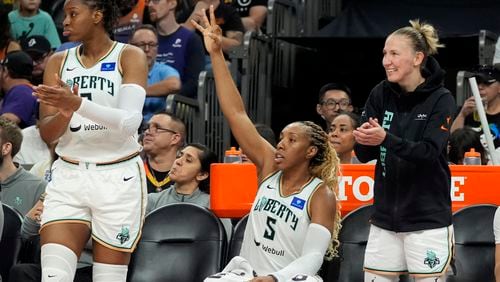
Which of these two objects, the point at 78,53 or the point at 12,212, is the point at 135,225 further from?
the point at 12,212

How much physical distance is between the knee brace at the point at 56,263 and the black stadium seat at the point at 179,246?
1.60m

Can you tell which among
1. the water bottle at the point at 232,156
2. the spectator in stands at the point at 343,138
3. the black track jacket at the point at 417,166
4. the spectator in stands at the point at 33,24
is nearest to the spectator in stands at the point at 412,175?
the black track jacket at the point at 417,166

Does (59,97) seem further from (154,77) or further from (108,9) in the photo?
(154,77)

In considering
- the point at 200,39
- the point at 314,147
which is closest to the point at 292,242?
the point at 314,147

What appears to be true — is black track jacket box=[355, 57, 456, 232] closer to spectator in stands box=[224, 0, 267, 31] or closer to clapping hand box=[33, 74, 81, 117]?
clapping hand box=[33, 74, 81, 117]

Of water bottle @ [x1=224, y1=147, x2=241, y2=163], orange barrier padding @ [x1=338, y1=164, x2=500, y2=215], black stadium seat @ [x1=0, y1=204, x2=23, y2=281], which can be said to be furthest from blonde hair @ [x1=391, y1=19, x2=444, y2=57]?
black stadium seat @ [x1=0, y1=204, x2=23, y2=281]

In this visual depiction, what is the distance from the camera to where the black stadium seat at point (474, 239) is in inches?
263

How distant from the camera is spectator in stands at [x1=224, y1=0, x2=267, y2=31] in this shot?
12.0m

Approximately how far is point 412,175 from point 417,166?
5cm

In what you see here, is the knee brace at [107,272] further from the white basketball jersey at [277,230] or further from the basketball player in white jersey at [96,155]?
the white basketball jersey at [277,230]

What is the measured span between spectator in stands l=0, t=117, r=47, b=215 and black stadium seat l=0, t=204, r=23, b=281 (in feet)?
1.87

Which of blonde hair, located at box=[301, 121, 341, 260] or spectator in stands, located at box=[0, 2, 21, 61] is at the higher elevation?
spectator in stands, located at box=[0, 2, 21, 61]

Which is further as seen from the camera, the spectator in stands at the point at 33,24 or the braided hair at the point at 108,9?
the spectator in stands at the point at 33,24

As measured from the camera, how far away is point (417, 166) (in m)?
5.78
